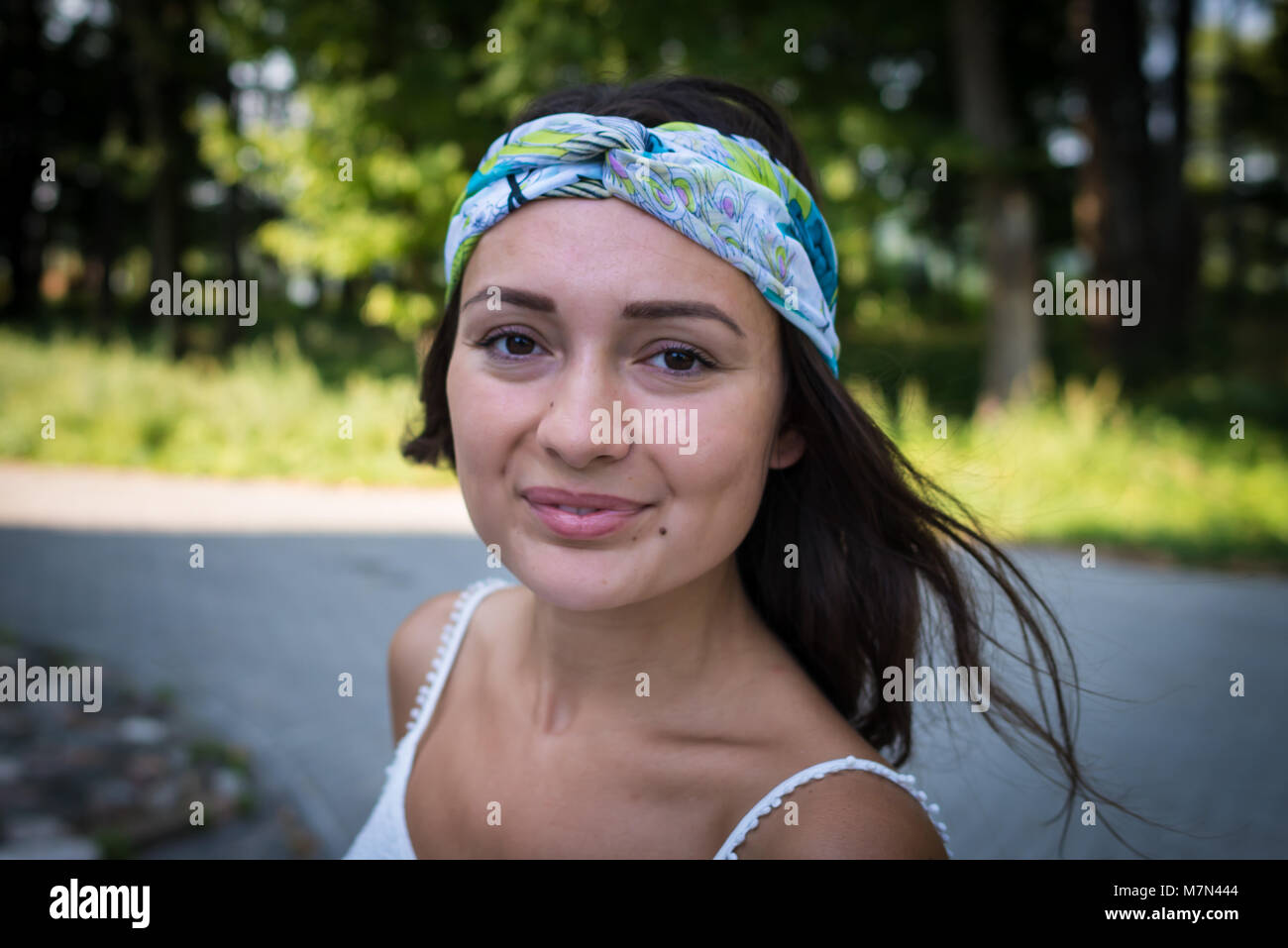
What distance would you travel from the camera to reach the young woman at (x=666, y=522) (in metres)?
1.44

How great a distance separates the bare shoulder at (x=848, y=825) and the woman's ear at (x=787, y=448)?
55cm

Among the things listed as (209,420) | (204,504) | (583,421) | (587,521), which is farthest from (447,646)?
(209,420)

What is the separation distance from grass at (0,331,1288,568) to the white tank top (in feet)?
17.0

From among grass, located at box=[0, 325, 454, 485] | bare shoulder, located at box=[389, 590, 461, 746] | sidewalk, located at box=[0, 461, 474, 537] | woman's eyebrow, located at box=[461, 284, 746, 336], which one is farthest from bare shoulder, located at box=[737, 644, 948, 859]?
grass, located at box=[0, 325, 454, 485]

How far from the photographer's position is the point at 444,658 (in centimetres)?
212

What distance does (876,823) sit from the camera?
146 centimetres

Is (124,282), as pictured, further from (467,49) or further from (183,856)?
(183,856)

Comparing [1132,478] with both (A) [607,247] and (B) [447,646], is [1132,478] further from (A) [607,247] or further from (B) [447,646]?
(A) [607,247]

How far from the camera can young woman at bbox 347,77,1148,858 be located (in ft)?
4.72

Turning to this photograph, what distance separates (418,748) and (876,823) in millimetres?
1038

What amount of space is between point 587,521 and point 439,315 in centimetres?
409

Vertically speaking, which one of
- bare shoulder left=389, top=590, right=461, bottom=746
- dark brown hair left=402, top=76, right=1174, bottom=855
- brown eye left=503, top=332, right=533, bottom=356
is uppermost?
brown eye left=503, top=332, right=533, bottom=356

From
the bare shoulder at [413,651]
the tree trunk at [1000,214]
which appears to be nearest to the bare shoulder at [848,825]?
the bare shoulder at [413,651]

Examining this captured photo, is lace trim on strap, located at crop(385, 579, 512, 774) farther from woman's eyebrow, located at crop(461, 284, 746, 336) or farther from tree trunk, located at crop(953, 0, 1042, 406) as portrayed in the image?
tree trunk, located at crop(953, 0, 1042, 406)
